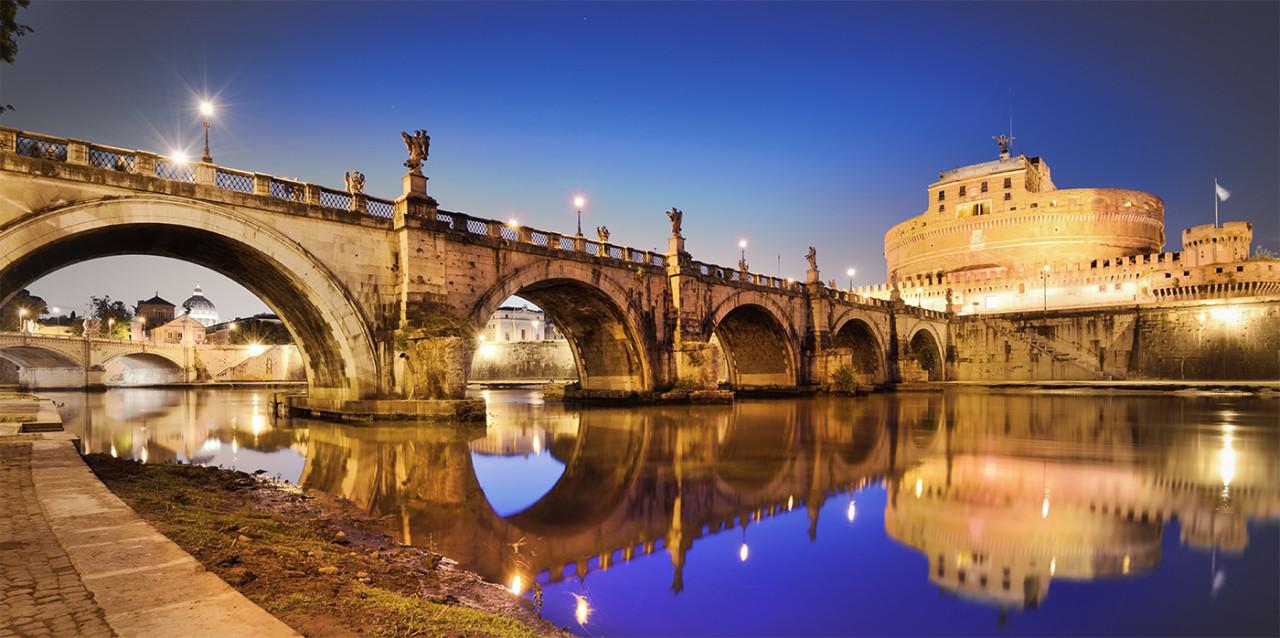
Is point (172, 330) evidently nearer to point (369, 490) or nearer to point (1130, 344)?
point (369, 490)

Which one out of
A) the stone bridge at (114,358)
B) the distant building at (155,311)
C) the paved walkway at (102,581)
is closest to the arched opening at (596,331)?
the paved walkway at (102,581)

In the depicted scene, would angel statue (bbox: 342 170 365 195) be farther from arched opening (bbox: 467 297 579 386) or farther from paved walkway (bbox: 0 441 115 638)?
arched opening (bbox: 467 297 579 386)

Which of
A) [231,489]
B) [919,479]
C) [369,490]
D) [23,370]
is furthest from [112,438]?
[23,370]

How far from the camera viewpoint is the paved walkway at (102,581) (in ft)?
9.21

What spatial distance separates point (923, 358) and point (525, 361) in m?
37.1

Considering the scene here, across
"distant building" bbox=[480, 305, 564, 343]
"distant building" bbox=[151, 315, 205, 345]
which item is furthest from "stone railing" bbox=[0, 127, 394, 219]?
"distant building" bbox=[151, 315, 205, 345]

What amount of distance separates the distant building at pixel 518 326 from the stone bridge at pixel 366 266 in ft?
233

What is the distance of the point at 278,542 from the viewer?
5.64 metres

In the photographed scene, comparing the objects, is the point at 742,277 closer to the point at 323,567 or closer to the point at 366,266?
the point at 366,266

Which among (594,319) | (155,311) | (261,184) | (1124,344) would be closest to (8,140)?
(261,184)

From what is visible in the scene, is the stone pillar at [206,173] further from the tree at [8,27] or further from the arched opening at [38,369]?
the arched opening at [38,369]

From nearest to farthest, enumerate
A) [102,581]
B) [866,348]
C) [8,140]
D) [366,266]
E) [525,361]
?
[102,581], [8,140], [366,266], [866,348], [525,361]

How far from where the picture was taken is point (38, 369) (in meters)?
59.8

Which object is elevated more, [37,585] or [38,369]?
[37,585]
